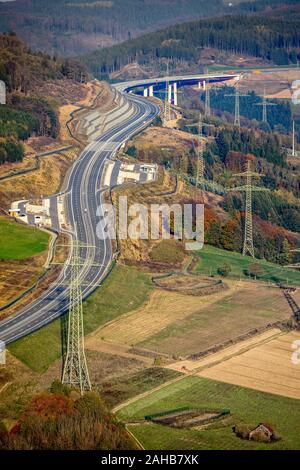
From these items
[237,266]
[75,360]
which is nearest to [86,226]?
[237,266]

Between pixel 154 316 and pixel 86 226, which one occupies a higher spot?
pixel 86 226

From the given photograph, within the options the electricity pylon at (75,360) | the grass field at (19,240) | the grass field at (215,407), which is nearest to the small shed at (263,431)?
the grass field at (215,407)

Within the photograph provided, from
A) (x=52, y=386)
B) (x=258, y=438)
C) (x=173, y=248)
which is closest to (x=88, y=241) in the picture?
(x=173, y=248)

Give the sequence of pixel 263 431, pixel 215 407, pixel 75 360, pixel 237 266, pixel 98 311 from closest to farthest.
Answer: pixel 263 431 < pixel 215 407 < pixel 75 360 < pixel 98 311 < pixel 237 266

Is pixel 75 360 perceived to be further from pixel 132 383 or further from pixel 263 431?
pixel 263 431

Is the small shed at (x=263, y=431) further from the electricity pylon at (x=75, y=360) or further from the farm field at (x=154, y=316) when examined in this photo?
the farm field at (x=154, y=316)

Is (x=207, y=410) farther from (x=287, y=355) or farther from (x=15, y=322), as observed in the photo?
(x=15, y=322)

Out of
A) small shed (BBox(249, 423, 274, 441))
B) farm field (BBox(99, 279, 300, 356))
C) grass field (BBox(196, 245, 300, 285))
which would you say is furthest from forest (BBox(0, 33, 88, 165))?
small shed (BBox(249, 423, 274, 441))

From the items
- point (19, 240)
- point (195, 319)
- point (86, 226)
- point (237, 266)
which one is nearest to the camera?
point (195, 319)
